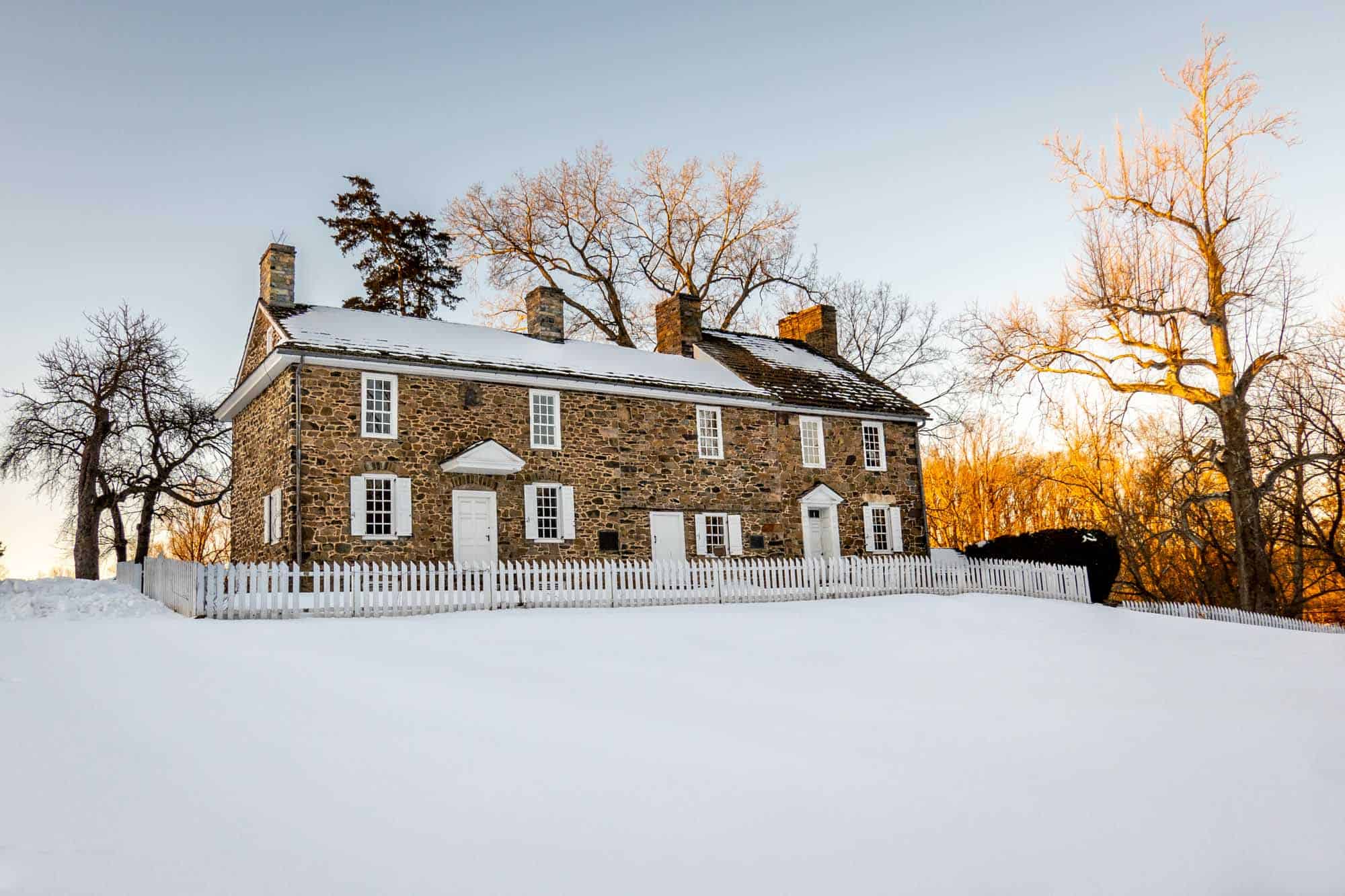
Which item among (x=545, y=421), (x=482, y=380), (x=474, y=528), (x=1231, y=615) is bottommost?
(x=1231, y=615)

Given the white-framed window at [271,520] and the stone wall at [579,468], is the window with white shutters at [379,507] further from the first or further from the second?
the white-framed window at [271,520]

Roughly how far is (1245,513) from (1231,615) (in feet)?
7.93

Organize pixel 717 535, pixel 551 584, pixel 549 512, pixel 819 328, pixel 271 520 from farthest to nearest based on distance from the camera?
1. pixel 819 328
2. pixel 717 535
3. pixel 549 512
4. pixel 271 520
5. pixel 551 584

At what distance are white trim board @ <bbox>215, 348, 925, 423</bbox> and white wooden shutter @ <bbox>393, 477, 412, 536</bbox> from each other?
2.39 meters

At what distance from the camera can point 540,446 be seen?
68.2ft

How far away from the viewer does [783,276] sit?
36688 millimetres

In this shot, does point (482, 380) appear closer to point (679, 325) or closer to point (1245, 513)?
point (679, 325)

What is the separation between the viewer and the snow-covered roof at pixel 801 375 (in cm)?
2566

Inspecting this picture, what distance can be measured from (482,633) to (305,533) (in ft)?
23.7

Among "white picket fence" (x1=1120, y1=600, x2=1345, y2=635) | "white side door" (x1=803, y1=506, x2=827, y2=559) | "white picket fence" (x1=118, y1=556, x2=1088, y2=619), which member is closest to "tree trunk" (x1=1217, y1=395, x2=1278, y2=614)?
"white picket fence" (x1=1120, y1=600, x2=1345, y2=635)

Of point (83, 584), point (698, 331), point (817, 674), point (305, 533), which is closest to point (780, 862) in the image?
point (817, 674)

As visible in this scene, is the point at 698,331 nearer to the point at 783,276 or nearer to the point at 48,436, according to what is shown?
the point at 783,276

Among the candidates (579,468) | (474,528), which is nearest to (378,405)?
(474,528)

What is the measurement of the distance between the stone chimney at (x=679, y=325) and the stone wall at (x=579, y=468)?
157 inches
